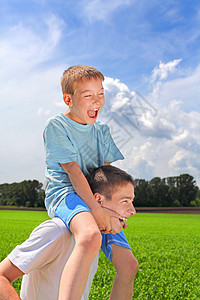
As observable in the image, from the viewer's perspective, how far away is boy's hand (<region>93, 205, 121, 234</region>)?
1.90 meters

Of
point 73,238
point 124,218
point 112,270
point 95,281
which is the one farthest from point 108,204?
point 112,270

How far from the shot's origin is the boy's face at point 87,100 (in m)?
2.00

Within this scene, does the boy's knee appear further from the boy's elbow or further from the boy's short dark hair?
the boy's elbow

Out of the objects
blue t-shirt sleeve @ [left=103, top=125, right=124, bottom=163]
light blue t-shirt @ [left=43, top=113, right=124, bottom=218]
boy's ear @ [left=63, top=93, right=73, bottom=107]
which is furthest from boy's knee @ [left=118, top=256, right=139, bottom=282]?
boy's ear @ [left=63, top=93, right=73, bottom=107]

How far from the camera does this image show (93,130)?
2.21 meters

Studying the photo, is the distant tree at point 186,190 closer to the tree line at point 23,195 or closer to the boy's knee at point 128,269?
the tree line at point 23,195

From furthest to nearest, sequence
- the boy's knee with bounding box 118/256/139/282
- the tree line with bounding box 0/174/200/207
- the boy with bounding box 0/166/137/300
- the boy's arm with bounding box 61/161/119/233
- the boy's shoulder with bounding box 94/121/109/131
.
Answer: the tree line with bounding box 0/174/200/207
the boy's shoulder with bounding box 94/121/109/131
the boy's knee with bounding box 118/256/139/282
the boy's arm with bounding box 61/161/119/233
the boy with bounding box 0/166/137/300

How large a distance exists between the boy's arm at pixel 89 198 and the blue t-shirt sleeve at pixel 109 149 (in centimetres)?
42

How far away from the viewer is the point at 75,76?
6.59ft

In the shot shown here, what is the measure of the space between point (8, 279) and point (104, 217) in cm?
64

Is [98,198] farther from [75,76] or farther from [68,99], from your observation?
[75,76]

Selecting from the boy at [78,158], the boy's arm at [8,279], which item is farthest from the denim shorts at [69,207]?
the boy's arm at [8,279]

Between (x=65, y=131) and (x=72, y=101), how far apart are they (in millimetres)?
203

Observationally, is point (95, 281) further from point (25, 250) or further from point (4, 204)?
point (4, 204)
